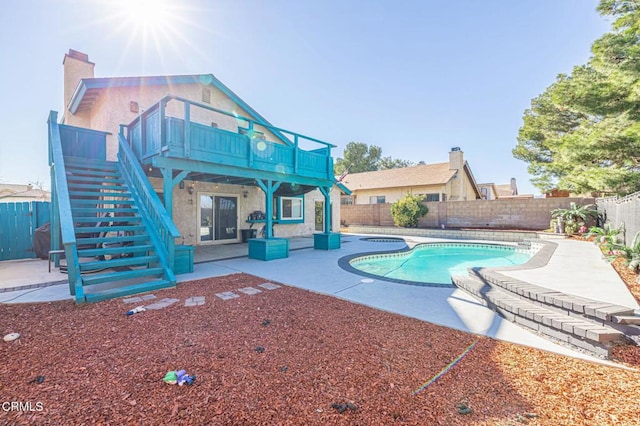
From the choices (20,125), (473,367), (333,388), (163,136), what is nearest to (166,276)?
(163,136)

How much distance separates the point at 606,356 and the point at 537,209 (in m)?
15.3

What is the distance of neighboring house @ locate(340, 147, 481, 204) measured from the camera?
2027 centimetres

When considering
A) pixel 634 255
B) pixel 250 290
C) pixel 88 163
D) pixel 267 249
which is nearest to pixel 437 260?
pixel 634 255

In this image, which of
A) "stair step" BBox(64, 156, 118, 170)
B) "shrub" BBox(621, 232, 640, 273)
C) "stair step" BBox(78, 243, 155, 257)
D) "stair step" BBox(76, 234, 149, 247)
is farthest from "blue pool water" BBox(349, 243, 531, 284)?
"stair step" BBox(64, 156, 118, 170)

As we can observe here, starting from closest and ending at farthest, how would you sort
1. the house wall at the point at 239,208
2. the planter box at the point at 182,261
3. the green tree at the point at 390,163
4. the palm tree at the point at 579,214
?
1. the planter box at the point at 182,261
2. the house wall at the point at 239,208
3. the palm tree at the point at 579,214
4. the green tree at the point at 390,163

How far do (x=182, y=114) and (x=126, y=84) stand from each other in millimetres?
1751

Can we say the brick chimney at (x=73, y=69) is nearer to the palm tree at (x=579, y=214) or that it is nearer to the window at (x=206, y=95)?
the window at (x=206, y=95)

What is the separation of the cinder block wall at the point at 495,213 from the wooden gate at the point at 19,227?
17209 millimetres

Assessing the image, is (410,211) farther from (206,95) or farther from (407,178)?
(206,95)

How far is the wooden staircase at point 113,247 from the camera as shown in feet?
15.5

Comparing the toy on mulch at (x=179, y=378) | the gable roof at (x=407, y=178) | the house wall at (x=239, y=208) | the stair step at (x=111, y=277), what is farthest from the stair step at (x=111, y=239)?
the gable roof at (x=407, y=178)

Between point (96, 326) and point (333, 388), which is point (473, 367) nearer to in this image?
point (333, 388)

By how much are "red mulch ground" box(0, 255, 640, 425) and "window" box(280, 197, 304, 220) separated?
9.50 meters

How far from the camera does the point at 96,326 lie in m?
3.41
